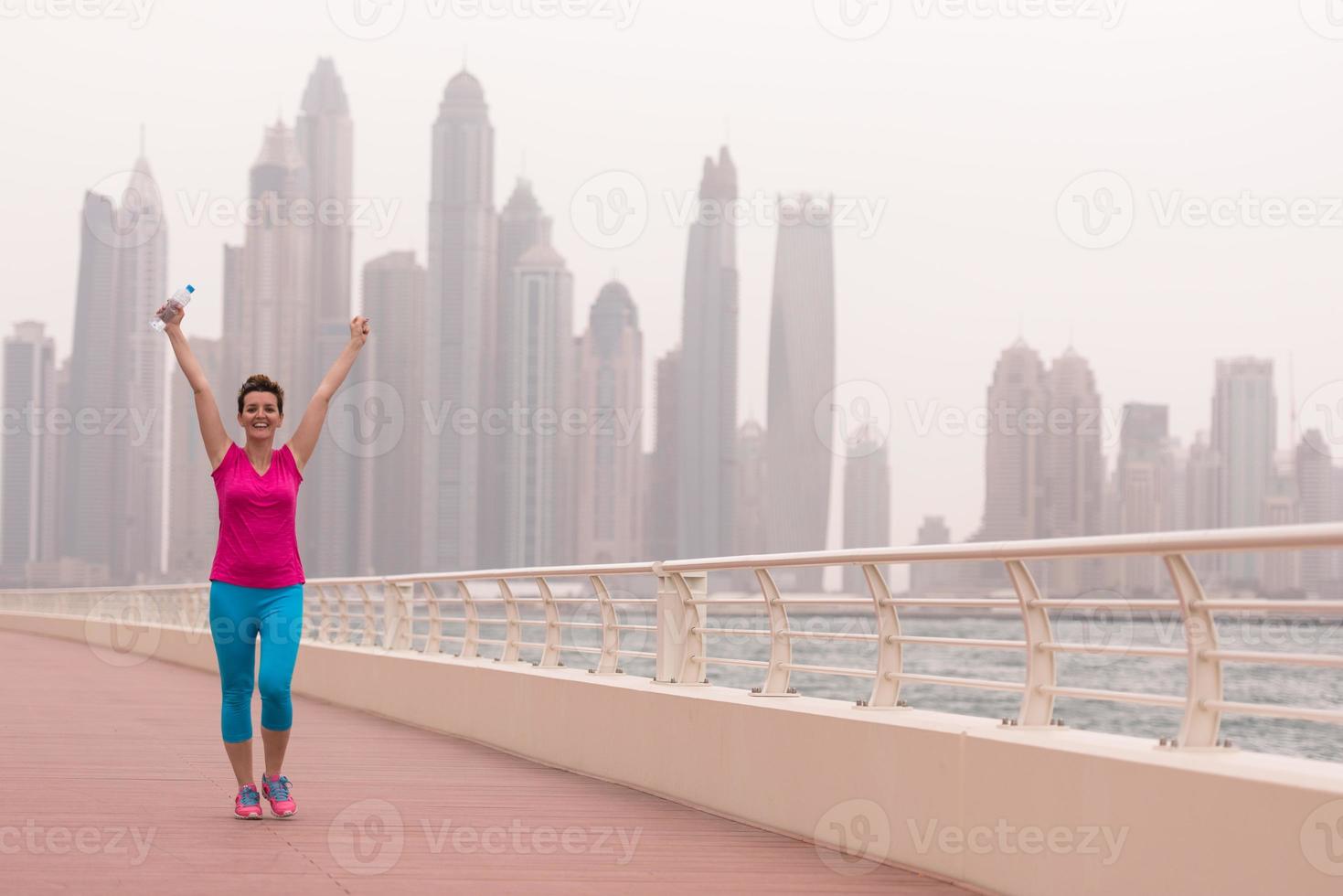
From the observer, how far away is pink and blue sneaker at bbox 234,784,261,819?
8.16 metres

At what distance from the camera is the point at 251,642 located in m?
7.94

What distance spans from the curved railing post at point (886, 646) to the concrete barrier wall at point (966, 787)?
0.11 metres

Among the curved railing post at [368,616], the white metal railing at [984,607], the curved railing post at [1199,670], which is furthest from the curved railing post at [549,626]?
the curved railing post at [1199,670]

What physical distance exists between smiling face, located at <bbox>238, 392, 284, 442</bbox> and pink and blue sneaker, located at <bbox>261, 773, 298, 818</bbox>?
5.29ft

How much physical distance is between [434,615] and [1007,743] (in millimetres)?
10324

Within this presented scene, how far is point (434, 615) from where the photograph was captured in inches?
635

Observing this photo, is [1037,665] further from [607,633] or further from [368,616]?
[368,616]

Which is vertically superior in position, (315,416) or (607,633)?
(315,416)

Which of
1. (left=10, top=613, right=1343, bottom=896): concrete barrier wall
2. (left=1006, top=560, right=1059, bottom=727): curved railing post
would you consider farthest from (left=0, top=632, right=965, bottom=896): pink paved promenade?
(left=1006, top=560, right=1059, bottom=727): curved railing post

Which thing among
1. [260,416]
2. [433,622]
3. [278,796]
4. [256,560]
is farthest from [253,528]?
[433,622]

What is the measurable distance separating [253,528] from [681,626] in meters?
3.24

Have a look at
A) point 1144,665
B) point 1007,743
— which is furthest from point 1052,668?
point 1144,665

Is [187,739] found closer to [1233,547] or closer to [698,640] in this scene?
[698,640]

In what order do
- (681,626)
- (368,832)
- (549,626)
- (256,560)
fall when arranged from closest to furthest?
(256,560), (368,832), (681,626), (549,626)
